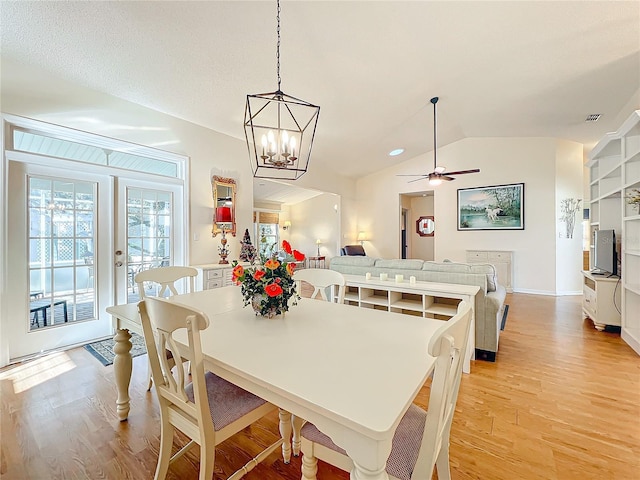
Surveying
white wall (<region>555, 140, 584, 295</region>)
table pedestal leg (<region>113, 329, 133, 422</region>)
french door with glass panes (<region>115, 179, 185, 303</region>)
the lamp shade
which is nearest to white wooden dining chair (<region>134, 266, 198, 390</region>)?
table pedestal leg (<region>113, 329, 133, 422</region>)

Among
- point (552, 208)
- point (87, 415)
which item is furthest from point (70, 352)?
point (552, 208)

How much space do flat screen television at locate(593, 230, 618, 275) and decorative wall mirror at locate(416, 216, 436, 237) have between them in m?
5.23

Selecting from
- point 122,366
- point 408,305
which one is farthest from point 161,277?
point 408,305

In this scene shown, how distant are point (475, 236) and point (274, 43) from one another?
5701 mm

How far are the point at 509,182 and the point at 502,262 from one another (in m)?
1.69

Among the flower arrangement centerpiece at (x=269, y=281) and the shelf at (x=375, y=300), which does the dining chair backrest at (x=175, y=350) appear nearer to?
the flower arrangement centerpiece at (x=269, y=281)

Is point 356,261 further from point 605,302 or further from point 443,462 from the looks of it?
point 605,302

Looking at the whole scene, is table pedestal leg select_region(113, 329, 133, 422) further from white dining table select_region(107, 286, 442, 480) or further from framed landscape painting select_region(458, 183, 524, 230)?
framed landscape painting select_region(458, 183, 524, 230)

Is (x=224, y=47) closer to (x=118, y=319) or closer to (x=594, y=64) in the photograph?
(x=118, y=319)

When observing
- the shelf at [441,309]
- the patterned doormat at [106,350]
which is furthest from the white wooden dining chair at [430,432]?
the patterned doormat at [106,350]

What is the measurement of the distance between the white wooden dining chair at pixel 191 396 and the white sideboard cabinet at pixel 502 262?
601cm

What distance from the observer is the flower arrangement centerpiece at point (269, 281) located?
→ 1498 mm

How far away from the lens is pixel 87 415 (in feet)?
6.31

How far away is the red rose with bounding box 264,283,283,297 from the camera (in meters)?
1.45
